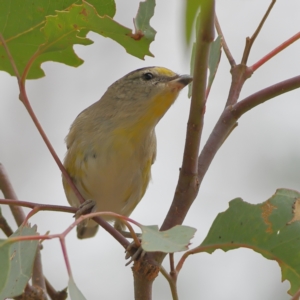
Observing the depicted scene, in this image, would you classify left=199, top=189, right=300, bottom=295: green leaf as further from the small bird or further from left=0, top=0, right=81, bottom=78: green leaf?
the small bird

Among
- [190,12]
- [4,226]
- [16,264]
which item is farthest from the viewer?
[4,226]

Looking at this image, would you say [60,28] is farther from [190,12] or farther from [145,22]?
[190,12]

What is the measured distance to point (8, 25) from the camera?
1.82 m

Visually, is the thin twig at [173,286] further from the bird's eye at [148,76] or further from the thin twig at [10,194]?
the bird's eye at [148,76]

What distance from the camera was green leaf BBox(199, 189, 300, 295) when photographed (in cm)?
158

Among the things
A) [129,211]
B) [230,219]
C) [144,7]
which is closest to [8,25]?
[144,7]

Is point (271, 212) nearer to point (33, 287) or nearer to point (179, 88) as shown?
Result: point (33, 287)

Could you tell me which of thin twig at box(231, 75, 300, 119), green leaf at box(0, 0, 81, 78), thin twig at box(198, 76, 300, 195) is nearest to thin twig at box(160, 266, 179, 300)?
thin twig at box(198, 76, 300, 195)

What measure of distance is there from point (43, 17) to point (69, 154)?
110 cm

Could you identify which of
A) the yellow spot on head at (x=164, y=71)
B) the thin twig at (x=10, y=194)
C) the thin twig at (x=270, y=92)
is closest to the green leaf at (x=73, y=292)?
the thin twig at (x=270, y=92)

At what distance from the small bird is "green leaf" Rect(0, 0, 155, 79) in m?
0.76

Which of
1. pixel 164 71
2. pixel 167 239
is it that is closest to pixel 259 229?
pixel 167 239

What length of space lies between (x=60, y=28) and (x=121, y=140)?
3.95 feet

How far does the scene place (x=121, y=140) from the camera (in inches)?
108
